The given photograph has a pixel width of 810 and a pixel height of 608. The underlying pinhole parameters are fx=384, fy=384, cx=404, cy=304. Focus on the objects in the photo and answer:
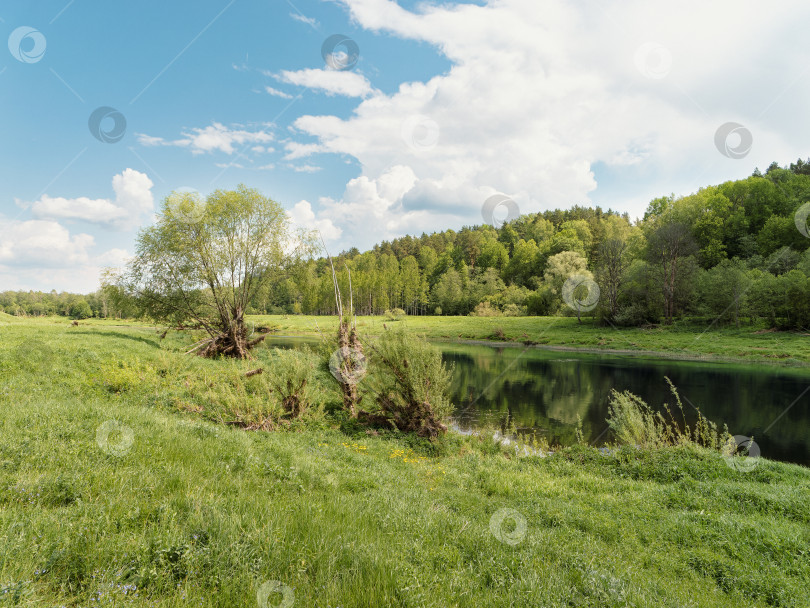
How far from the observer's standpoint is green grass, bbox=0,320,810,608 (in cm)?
300

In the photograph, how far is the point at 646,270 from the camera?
60656mm

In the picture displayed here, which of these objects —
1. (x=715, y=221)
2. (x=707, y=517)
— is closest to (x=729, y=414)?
(x=707, y=517)

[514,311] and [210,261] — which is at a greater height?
[210,261]

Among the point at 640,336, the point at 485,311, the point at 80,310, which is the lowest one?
the point at 640,336

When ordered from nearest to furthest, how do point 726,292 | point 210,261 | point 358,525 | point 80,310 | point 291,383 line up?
Result: 1. point 358,525
2. point 291,383
3. point 210,261
4. point 726,292
5. point 80,310

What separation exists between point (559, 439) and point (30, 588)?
16.8 m

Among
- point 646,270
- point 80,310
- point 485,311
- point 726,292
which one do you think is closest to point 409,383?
point 726,292

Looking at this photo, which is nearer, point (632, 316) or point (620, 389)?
point (620, 389)

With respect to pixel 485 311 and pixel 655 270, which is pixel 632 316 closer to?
pixel 655 270

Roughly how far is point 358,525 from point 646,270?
68680mm

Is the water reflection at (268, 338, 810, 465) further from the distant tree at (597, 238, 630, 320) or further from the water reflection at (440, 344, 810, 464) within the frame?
the distant tree at (597, 238, 630, 320)

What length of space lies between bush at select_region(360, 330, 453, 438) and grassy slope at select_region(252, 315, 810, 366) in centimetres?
459

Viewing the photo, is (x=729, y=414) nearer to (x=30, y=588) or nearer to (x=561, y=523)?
(x=561, y=523)

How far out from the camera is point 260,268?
27.9 meters
